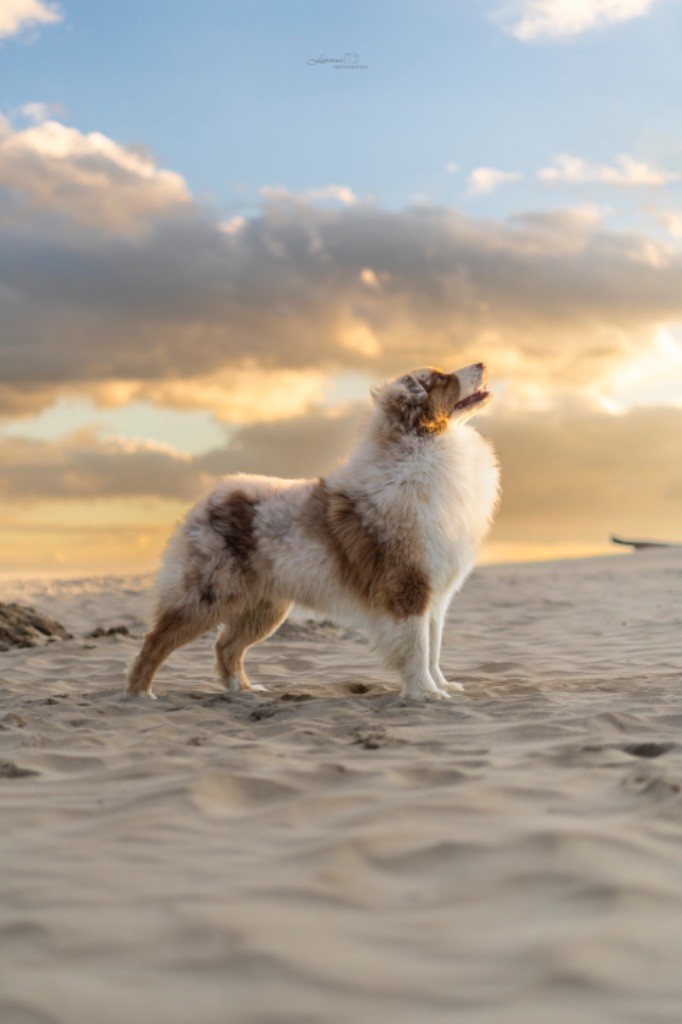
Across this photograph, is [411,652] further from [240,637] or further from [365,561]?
[240,637]

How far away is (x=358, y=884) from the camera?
2986 mm

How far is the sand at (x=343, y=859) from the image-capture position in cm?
244

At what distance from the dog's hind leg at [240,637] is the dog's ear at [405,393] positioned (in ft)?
5.26

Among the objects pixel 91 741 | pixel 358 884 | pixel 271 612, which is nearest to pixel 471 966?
pixel 358 884

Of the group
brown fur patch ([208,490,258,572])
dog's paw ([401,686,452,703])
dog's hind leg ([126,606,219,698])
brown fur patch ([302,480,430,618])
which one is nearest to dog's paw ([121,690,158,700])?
dog's hind leg ([126,606,219,698])

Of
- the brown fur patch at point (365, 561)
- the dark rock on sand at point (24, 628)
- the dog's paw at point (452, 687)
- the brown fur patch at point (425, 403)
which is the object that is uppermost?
the brown fur patch at point (425, 403)

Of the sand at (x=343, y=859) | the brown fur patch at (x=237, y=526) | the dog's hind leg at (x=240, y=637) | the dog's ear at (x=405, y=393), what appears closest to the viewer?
the sand at (x=343, y=859)

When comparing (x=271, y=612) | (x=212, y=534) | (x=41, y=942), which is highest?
(x=212, y=534)

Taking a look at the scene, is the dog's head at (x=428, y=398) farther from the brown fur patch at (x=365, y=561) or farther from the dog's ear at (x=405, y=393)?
the brown fur patch at (x=365, y=561)

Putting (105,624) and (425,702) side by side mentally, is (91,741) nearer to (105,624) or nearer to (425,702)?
(425,702)

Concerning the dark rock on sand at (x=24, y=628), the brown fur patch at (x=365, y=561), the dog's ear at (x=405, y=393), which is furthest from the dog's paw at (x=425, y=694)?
the dark rock on sand at (x=24, y=628)

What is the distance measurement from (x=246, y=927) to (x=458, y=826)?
0.93 meters

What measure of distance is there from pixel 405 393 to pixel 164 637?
7.08 ft

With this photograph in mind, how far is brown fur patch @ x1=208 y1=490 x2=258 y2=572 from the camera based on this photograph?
6.31m
